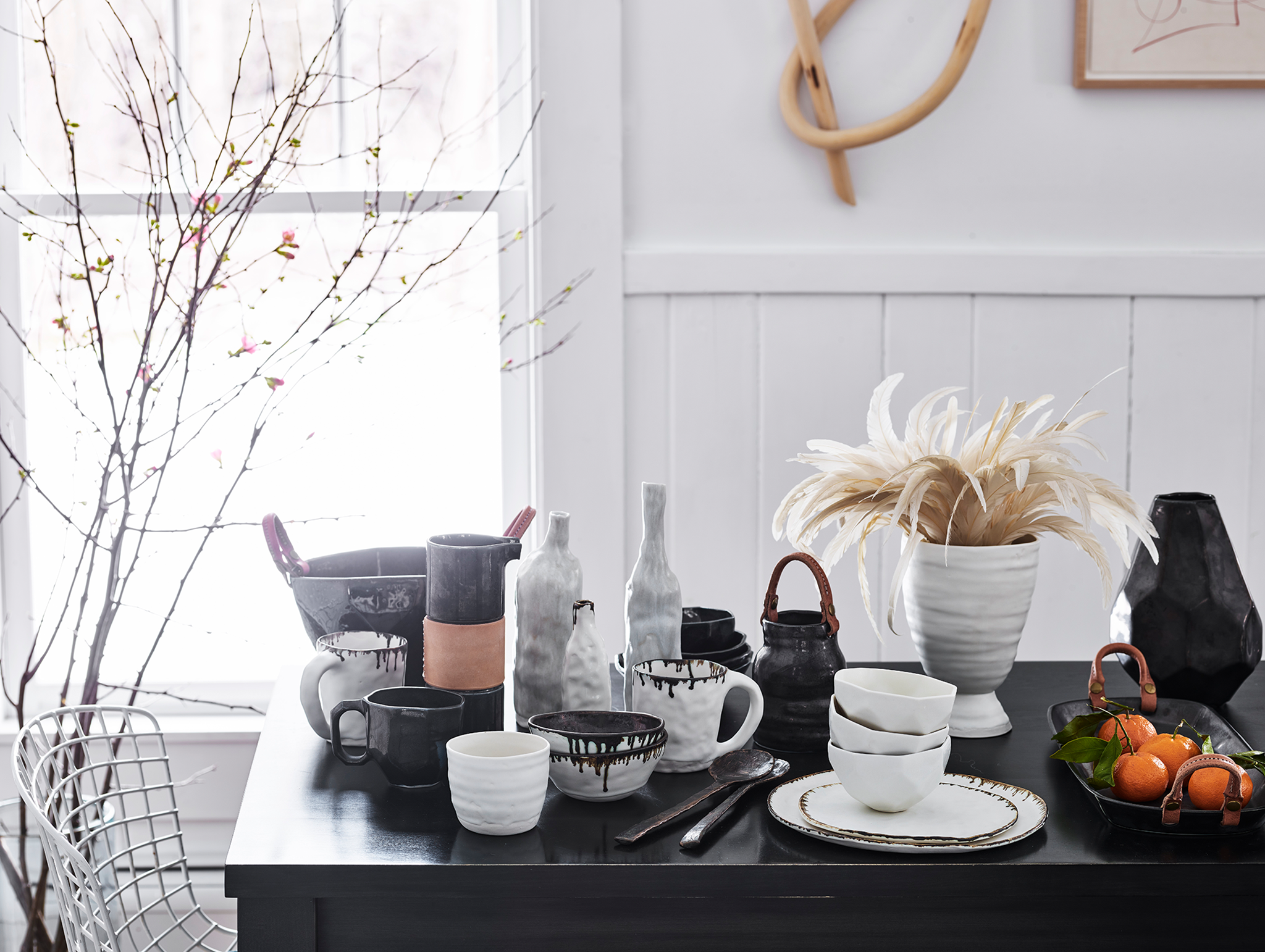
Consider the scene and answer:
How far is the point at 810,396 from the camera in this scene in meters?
1.89

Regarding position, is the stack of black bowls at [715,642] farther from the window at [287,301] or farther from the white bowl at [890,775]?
the window at [287,301]

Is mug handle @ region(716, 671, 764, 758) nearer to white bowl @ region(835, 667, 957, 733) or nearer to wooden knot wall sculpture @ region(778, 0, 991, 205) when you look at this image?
white bowl @ region(835, 667, 957, 733)

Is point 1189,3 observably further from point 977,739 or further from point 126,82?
point 126,82

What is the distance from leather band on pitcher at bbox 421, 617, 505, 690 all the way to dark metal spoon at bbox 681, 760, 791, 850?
268 millimetres

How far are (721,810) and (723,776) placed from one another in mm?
70

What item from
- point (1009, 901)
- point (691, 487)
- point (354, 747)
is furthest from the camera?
point (691, 487)

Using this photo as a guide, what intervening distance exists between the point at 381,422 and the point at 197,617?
0.53 metres

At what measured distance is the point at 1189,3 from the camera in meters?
1.82

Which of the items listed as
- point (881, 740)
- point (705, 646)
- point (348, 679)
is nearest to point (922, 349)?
point (705, 646)

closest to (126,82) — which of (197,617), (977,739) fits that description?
(197,617)

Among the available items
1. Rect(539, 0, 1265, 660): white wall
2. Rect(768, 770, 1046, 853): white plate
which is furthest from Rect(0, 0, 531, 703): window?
Rect(768, 770, 1046, 853): white plate

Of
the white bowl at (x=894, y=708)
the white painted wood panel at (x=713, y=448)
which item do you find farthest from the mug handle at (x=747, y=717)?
the white painted wood panel at (x=713, y=448)

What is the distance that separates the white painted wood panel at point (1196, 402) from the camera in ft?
6.14

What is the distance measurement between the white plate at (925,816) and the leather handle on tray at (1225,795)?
12 cm
